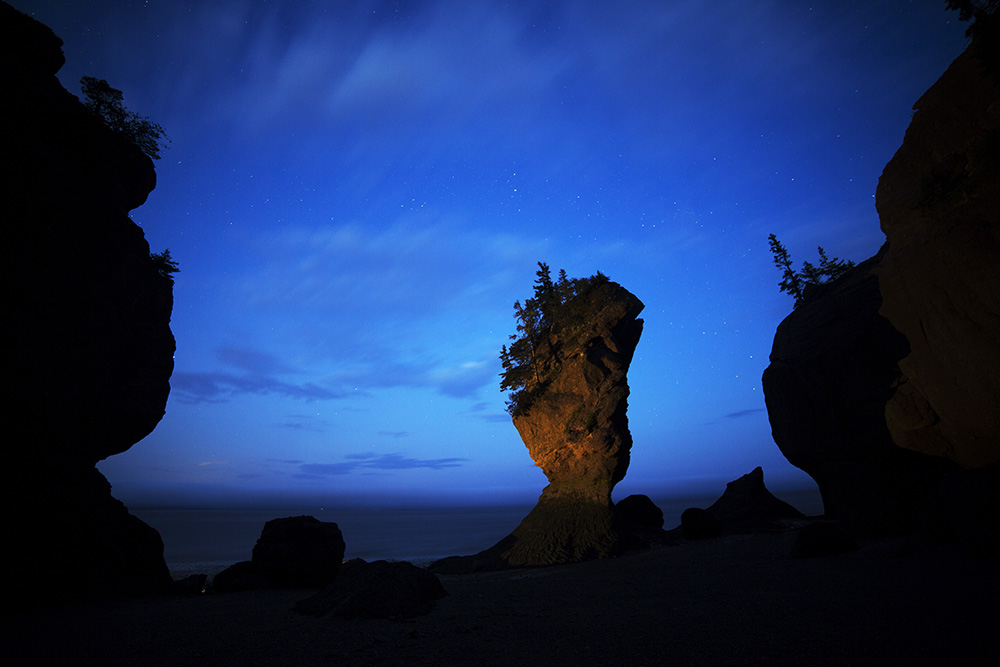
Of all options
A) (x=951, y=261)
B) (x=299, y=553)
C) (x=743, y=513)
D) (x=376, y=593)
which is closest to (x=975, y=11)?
(x=951, y=261)

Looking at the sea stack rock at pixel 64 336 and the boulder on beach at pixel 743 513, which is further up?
the sea stack rock at pixel 64 336

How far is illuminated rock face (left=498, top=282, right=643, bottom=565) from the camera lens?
70.2ft

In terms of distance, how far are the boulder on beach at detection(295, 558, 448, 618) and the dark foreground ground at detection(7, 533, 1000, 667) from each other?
47 cm

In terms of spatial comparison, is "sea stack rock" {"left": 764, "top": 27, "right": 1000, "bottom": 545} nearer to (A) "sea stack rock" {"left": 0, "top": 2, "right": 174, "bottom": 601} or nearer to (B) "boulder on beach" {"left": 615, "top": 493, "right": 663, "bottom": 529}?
(B) "boulder on beach" {"left": 615, "top": 493, "right": 663, "bottom": 529}

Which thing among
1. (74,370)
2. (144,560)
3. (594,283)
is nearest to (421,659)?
(144,560)

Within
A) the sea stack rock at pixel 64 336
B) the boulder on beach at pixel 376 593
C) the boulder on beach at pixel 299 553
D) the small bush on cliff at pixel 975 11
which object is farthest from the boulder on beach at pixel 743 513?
the sea stack rock at pixel 64 336

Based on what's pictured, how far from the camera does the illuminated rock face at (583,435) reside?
21406mm

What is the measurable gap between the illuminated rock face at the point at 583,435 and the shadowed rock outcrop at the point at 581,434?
5cm

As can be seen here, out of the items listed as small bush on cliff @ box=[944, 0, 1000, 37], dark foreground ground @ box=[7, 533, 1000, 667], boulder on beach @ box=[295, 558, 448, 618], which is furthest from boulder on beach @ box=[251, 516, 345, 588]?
small bush on cliff @ box=[944, 0, 1000, 37]

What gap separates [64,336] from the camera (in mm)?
15000

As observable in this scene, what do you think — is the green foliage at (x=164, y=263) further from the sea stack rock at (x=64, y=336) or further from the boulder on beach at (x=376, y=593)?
the boulder on beach at (x=376, y=593)

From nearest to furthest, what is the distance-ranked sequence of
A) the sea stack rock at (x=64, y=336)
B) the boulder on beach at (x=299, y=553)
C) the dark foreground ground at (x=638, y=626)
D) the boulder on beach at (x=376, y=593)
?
the dark foreground ground at (x=638, y=626)
the boulder on beach at (x=376, y=593)
the sea stack rock at (x=64, y=336)
the boulder on beach at (x=299, y=553)

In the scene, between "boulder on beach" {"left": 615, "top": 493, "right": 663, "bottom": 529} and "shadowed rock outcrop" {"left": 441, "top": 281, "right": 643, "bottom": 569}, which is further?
A: "boulder on beach" {"left": 615, "top": 493, "right": 663, "bottom": 529}

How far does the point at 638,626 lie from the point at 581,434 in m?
17.2
